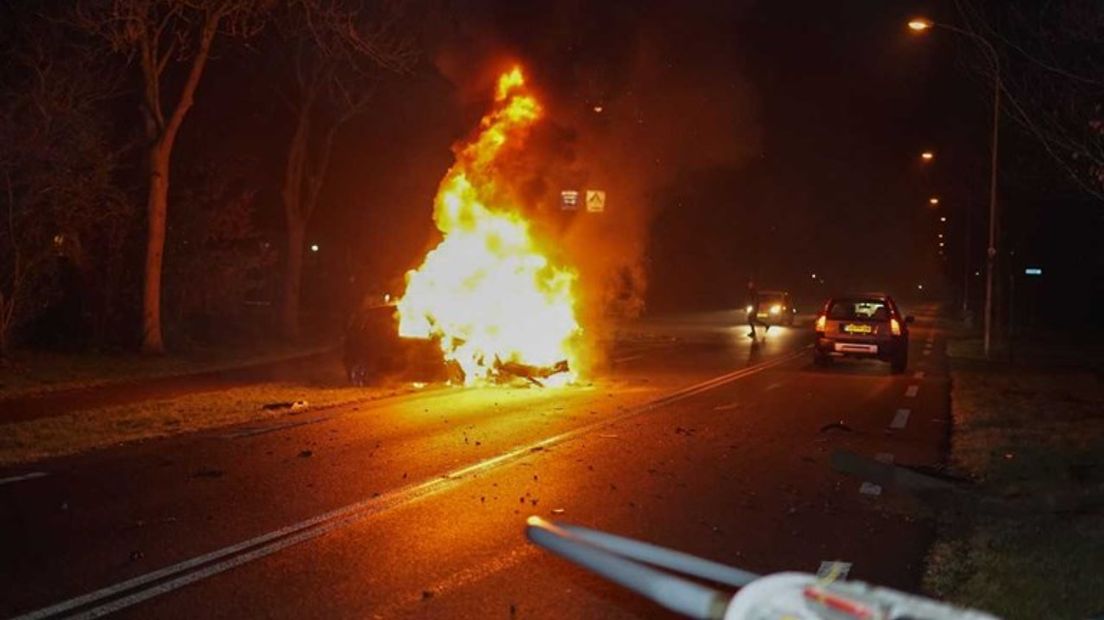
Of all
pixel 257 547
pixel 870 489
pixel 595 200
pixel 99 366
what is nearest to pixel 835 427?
pixel 870 489

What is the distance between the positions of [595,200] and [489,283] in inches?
252

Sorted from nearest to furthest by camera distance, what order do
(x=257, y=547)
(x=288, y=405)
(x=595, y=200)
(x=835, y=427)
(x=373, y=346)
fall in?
(x=257, y=547) → (x=835, y=427) → (x=288, y=405) → (x=373, y=346) → (x=595, y=200)

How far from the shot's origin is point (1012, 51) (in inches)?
573

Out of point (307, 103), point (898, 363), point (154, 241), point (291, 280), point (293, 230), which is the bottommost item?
point (898, 363)

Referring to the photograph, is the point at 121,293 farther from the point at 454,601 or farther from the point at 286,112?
the point at 454,601

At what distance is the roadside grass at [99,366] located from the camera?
17.1 m

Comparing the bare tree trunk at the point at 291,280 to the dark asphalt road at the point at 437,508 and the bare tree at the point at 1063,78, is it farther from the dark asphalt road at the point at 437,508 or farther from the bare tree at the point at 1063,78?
the bare tree at the point at 1063,78

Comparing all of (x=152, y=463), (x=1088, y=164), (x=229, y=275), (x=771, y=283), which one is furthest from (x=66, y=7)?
(x=771, y=283)

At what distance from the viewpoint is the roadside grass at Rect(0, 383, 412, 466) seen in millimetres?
10430

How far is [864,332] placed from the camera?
66.1 feet

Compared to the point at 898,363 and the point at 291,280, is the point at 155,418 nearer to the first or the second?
the point at 898,363

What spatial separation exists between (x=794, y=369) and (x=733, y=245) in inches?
2163

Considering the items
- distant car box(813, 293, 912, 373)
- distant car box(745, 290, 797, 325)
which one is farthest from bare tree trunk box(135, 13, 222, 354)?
distant car box(745, 290, 797, 325)

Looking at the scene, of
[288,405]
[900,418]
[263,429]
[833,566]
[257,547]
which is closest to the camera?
[833,566]
